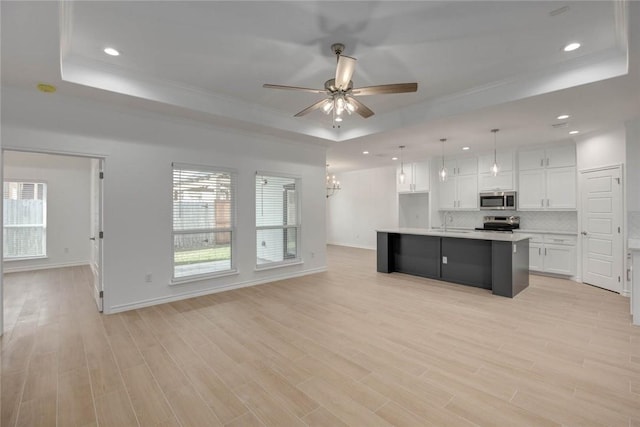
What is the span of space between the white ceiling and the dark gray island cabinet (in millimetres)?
2015

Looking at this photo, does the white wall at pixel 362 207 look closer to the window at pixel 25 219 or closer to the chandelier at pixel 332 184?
the chandelier at pixel 332 184

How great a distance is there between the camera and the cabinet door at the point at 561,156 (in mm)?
5768

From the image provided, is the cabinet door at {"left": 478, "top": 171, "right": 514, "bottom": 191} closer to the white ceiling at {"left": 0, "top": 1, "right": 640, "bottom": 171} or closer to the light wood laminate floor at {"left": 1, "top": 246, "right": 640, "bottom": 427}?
the white ceiling at {"left": 0, "top": 1, "right": 640, "bottom": 171}

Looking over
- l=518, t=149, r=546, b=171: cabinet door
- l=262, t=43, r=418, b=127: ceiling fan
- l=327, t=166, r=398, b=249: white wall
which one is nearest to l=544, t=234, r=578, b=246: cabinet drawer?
l=518, t=149, r=546, b=171: cabinet door

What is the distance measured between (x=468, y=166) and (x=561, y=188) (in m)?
1.92

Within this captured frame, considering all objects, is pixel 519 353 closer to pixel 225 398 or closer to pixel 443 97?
pixel 225 398

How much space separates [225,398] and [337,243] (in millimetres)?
9598

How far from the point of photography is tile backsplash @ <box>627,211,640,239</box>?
14.1 ft

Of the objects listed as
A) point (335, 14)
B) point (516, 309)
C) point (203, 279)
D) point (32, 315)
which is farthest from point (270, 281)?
point (335, 14)

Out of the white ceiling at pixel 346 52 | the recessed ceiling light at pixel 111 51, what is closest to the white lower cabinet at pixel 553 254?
the white ceiling at pixel 346 52

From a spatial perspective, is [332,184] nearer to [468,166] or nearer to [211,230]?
[468,166]

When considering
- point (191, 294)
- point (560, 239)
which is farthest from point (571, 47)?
point (191, 294)

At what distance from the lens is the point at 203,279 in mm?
4777

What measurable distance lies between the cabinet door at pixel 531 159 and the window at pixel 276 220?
196 inches
